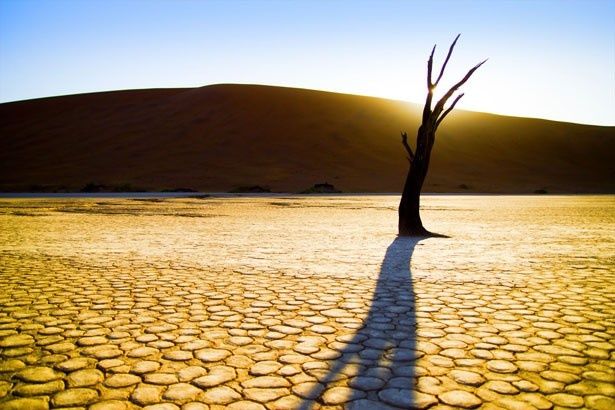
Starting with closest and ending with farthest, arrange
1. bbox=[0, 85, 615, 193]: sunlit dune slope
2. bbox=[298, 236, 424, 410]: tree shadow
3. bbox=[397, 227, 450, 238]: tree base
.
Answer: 1. bbox=[298, 236, 424, 410]: tree shadow
2. bbox=[397, 227, 450, 238]: tree base
3. bbox=[0, 85, 615, 193]: sunlit dune slope

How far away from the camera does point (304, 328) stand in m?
4.00

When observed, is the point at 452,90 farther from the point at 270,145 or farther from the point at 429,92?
the point at 270,145

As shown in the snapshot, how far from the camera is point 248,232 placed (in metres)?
11.5

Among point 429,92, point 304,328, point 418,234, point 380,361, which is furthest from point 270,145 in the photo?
point 380,361

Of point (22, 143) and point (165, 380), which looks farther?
point (22, 143)

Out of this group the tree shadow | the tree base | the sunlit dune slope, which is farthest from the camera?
the sunlit dune slope

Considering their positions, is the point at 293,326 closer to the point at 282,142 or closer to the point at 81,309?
the point at 81,309

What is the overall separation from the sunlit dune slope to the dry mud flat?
98.9 ft

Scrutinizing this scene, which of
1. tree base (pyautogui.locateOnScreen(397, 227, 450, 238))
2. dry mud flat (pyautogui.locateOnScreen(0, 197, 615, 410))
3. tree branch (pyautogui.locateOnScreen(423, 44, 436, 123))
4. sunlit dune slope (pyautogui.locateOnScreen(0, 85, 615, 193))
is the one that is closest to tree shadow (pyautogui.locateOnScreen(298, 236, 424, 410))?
dry mud flat (pyautogui.locateOnScreen(0, 197, 615, 410))

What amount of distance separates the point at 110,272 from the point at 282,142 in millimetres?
44403

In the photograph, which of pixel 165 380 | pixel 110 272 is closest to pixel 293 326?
pixel 165 380

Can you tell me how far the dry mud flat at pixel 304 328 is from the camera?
2787mm

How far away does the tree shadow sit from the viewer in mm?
2695

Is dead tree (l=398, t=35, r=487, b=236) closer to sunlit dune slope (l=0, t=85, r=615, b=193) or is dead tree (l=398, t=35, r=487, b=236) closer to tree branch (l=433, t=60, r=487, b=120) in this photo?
tree branch (l=433, t=60, r=487, b=120)
